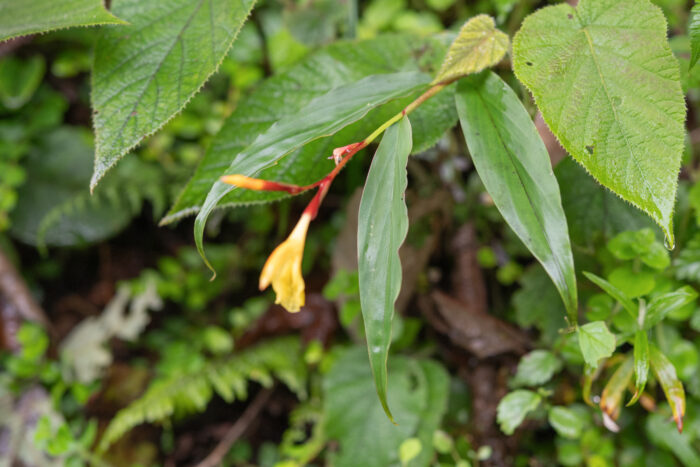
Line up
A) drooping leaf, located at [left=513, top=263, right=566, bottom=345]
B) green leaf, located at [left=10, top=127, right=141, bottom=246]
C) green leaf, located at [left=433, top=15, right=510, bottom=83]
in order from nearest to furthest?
green leaf, located at [left=433, top=15, right=510, bottom=83], drooping leaf, located at [left=513, top=263, right=566, bottom=345], green leaf, located at [left=10, top=127, right=141, bottom=246]

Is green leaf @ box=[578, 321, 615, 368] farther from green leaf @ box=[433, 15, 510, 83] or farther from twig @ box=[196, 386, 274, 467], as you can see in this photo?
twig @ box=[196, 386, 274, 467]

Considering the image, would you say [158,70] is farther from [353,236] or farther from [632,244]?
[632,244]

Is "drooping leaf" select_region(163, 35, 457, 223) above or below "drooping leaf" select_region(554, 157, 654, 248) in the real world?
above

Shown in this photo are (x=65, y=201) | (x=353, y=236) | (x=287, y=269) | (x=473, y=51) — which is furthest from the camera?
(x=65, y=201)

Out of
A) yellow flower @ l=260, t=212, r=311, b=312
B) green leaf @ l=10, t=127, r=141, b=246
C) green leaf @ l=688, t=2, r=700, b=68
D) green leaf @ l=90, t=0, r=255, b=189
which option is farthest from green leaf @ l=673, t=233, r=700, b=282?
green leaf @ l=10, t=127, r=141, b=246

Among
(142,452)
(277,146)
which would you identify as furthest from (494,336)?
(142,452)

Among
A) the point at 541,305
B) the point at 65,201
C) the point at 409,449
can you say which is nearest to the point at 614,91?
the point at 541,305

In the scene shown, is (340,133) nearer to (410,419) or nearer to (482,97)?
(482,97)
